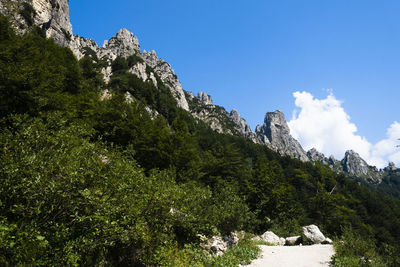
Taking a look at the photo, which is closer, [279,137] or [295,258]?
[295,258]

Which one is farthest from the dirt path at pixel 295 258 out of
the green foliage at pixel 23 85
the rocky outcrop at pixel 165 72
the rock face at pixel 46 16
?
the rocky outcrop at pixel 165 72

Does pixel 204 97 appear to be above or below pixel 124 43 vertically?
above

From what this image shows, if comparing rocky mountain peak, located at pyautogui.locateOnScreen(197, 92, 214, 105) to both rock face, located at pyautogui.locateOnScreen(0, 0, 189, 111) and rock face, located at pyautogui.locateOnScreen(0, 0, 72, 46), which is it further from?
rock face, located at pyautogui.locateOnScreen(0, 0, 72, 46)

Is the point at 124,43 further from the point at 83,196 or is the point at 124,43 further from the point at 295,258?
the point at 295,258

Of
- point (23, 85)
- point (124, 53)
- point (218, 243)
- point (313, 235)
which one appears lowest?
point (313, 235)

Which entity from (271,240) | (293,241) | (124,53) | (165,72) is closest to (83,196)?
(271,240)

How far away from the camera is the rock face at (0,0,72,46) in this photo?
4338 cm

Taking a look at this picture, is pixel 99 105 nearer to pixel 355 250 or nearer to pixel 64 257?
pixel 64 257

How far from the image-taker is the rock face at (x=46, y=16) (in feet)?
142

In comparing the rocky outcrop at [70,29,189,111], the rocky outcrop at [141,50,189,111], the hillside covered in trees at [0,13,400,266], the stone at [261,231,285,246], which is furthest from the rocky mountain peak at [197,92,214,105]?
the stone at [261,231,285,246]

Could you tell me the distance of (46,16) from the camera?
183 feet

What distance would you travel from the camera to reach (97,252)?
6258mm

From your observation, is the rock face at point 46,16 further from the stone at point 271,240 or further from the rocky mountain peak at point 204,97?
the rocky mountain peak at point 204,97

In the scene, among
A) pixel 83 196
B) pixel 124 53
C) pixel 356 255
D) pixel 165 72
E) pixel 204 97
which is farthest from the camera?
pixel 204 97
